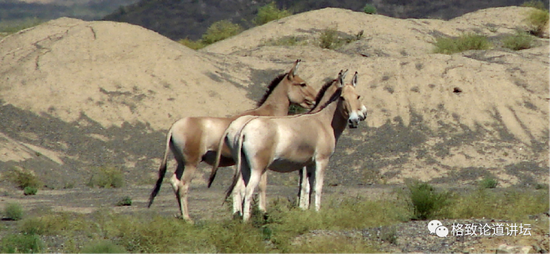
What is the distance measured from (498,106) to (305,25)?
62.0 feet

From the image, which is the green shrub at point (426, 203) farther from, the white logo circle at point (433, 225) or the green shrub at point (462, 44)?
the green shrub at point (462, 44)

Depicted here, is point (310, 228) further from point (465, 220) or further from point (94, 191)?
point (94, 191)

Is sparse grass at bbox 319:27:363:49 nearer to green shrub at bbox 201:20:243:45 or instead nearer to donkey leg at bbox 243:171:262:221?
green shrub at bbox 201:20:243:45

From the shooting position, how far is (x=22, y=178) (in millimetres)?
22797

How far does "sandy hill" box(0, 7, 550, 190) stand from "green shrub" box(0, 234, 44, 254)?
1232 cm

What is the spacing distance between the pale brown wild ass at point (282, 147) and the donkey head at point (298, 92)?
1972 millimetres

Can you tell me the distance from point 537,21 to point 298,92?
38.4m

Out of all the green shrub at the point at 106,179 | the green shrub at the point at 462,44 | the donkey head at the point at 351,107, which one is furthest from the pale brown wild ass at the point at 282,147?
the green shrub at the point at 462,44

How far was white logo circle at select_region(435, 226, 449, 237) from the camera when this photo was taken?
12.0 metres

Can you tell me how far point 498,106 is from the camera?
3011 centimetres

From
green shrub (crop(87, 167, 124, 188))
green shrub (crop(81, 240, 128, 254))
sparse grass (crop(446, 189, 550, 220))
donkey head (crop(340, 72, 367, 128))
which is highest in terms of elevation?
donkey head (crop(340, 72, 367, 128))

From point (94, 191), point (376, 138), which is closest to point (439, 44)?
point (376, 138)

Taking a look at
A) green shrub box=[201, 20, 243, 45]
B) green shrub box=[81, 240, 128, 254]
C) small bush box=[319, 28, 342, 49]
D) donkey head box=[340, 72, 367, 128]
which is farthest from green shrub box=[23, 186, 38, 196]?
green shrub box=[201, 20, 243, 45]

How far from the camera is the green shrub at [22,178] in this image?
74.6 ft
